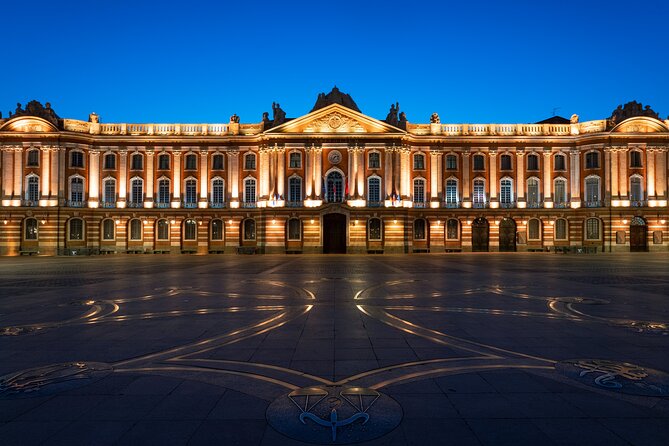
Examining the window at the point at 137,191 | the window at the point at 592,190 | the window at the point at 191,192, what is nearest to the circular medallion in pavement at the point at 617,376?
the window at the point at 191,192

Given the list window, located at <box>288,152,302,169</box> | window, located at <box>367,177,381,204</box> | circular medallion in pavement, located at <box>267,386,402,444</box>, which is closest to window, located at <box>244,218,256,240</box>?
window, located at <box>288,152,302,169</box>

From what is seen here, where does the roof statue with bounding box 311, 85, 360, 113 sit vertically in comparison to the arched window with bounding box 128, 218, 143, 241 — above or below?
above

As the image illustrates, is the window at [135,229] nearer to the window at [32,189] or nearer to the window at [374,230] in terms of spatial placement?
the window at [32,189]

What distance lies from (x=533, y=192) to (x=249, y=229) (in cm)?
3295

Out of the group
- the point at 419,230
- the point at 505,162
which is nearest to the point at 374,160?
the point at 419,230

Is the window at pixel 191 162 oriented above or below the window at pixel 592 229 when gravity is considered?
above

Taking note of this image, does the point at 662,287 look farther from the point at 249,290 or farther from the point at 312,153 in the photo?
the point at 312,153

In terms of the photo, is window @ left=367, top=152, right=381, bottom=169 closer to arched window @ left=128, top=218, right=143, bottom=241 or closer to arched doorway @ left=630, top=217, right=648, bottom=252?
arched window @ left=128, top=218, right=143, bottom=241

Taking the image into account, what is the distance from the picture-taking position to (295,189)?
165 ft

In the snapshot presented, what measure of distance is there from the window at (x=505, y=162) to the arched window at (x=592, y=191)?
871cm

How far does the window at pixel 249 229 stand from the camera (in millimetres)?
51956

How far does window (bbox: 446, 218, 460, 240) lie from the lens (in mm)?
52062

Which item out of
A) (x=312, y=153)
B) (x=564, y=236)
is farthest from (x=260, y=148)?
(x=564, y=236)

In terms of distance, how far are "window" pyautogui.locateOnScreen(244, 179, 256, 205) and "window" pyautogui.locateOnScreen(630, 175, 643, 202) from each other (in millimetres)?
42098
